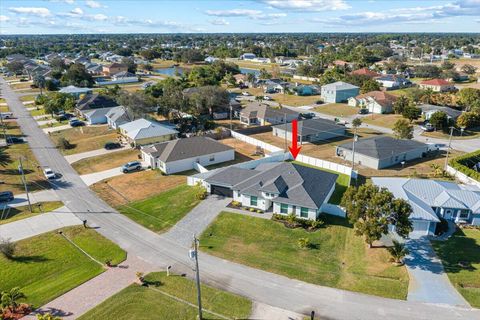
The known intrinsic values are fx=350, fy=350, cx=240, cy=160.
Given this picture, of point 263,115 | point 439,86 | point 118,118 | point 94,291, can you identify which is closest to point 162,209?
point 94,291

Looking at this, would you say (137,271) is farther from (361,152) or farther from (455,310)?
(361,152)

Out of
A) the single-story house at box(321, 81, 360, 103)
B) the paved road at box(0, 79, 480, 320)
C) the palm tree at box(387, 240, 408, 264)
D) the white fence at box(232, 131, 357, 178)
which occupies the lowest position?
the paved road at box(0, 79, 480, 320)

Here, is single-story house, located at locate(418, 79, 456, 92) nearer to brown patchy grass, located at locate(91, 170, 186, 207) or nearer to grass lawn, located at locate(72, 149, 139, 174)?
grass lawn, located at locate(72, 149, 139, 174)

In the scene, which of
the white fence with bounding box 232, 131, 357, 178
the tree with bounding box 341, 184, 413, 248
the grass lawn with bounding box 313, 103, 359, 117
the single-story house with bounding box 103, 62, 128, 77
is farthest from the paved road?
the single-story house with bounding box 103, 62, 128, 77

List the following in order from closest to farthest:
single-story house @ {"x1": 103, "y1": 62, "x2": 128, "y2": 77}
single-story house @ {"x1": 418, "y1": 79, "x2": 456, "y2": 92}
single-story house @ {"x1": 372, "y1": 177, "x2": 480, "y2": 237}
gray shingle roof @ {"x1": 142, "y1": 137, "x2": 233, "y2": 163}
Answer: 1. single-story house @ {"x1": 372, "y1": 177, "x2": 480, "y2": 237}
2. gray shingle roof @ {"x1": 142, "y1": 137, "x2": 233, "y2": 163}
3. single-story house @ {"x1": 418, "y1": 79, "x2": 456, "y2": 92}
4. single-story house @ {"x1": 103, "y1": 62, "x2": 128, "y2": 77}

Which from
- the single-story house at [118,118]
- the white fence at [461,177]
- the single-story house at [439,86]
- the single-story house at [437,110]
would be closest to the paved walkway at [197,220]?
the white fence at [461,177]

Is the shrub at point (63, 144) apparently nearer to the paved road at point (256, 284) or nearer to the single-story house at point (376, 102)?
the paved road at point (256, 284)
